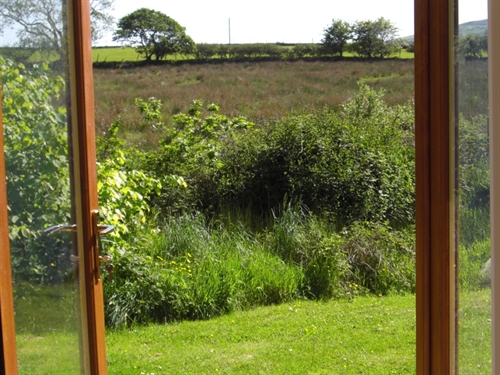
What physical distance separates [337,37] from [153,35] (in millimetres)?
2944

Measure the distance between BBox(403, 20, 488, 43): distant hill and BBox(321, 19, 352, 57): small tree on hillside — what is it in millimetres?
8241

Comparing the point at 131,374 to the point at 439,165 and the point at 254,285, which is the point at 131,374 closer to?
the point at 254,285

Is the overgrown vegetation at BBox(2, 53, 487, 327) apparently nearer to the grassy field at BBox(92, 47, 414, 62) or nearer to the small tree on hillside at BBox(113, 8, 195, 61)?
the grassy field at BBox(92, 47, 414, 62)

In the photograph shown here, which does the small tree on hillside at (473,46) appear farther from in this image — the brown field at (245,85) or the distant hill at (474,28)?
the brown field at (245,85)

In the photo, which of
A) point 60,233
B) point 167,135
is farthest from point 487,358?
point 167,135

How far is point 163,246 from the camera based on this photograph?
5.57 meters

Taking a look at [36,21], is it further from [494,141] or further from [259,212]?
[259,212]

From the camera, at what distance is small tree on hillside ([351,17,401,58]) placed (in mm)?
Result: 9336

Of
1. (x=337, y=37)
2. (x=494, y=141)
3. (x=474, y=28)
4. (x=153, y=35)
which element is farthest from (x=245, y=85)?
(x=494, y=141)

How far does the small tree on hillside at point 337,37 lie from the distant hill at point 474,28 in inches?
324

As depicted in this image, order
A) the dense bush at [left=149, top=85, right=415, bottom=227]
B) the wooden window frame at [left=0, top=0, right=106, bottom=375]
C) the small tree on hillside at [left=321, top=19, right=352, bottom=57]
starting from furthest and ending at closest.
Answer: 1. the small tree on hillside at [left=321, top=19, right=352, bottom=57]
2. the dense bush at [left=149, top=85, right=415, bottom=227]
3. the wooden window frame at [left=0, top=0, right=106, bottom=375]

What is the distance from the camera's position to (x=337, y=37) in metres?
9.87

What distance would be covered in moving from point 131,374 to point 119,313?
0.85 metres

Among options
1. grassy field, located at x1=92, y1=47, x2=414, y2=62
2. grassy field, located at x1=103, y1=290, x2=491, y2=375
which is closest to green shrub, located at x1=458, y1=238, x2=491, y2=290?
grassy field, located at x1=103, y1=290, x2=491, y2=375
